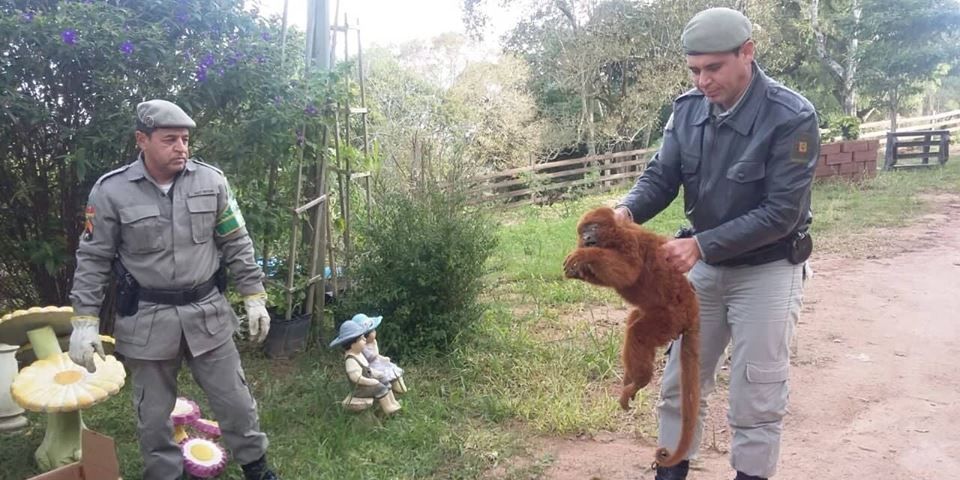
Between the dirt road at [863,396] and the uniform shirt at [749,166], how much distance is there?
159 cm

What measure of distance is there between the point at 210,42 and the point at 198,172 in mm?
1706

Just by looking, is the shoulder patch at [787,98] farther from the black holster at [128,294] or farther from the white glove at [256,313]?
the black holster at [128,294]

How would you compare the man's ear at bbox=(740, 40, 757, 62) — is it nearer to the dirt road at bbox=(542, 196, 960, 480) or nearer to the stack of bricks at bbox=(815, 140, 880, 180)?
the dirt road at bbox=(542, 196, 960, 480)

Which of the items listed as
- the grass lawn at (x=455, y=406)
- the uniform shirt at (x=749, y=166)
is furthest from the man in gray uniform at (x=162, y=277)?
the uniform shirt at (x=749, y=166)

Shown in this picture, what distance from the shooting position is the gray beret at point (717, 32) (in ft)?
8.11

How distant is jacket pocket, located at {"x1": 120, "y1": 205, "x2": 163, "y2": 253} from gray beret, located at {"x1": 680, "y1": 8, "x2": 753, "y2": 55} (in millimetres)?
2276

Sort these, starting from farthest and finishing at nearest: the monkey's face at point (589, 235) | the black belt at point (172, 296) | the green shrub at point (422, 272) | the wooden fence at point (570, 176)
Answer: the wooden fence at point (570, 176)
the green shrub at point (422, 272)
the black belt at point (172, 296)
the monkey's face at point (589, 235)

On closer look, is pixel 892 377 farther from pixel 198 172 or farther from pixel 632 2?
pixel 632 2

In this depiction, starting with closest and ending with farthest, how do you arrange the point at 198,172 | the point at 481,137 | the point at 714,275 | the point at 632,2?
the point at 714,275
the point at 198,172
the point at 481,137
the point at 632,2

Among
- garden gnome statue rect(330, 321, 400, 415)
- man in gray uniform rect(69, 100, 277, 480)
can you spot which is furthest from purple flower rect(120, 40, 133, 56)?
garden gnome statue rect(330, 321, 400, 415)

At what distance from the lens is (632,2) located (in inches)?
653

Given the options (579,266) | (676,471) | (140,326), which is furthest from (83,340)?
(676,471)

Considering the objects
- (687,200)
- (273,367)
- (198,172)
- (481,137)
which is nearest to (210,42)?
(198,172)

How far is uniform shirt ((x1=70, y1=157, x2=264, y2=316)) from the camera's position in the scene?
3.09 meters
